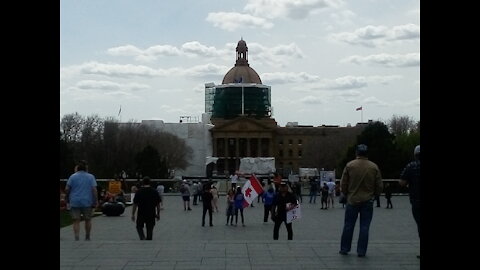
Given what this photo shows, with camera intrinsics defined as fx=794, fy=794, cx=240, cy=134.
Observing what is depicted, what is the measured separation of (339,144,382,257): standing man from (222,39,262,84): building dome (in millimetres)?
135683

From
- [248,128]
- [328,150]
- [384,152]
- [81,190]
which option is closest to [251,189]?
[81,190]

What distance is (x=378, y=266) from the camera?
935 cm

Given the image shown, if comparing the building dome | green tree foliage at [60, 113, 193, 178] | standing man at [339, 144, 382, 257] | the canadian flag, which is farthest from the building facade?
standing man at [339, 144, 382, 257]

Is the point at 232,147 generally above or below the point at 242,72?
below

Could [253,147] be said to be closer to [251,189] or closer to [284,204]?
[251,189]

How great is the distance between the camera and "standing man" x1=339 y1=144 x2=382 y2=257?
33.3 ft

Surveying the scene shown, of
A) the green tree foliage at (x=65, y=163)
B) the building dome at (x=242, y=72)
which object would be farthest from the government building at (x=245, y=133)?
the green tree foliage at (x=65, y=163)

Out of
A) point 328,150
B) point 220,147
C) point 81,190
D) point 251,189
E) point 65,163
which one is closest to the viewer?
point 81,190

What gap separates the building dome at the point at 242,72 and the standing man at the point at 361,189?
13568 cm

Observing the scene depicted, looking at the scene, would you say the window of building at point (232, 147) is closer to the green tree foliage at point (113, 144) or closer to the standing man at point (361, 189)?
the green tree foliage at point (113, 144)

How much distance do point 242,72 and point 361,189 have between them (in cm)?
13868

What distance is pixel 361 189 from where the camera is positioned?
10250mm

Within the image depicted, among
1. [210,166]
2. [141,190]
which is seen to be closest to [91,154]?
[210,166]
